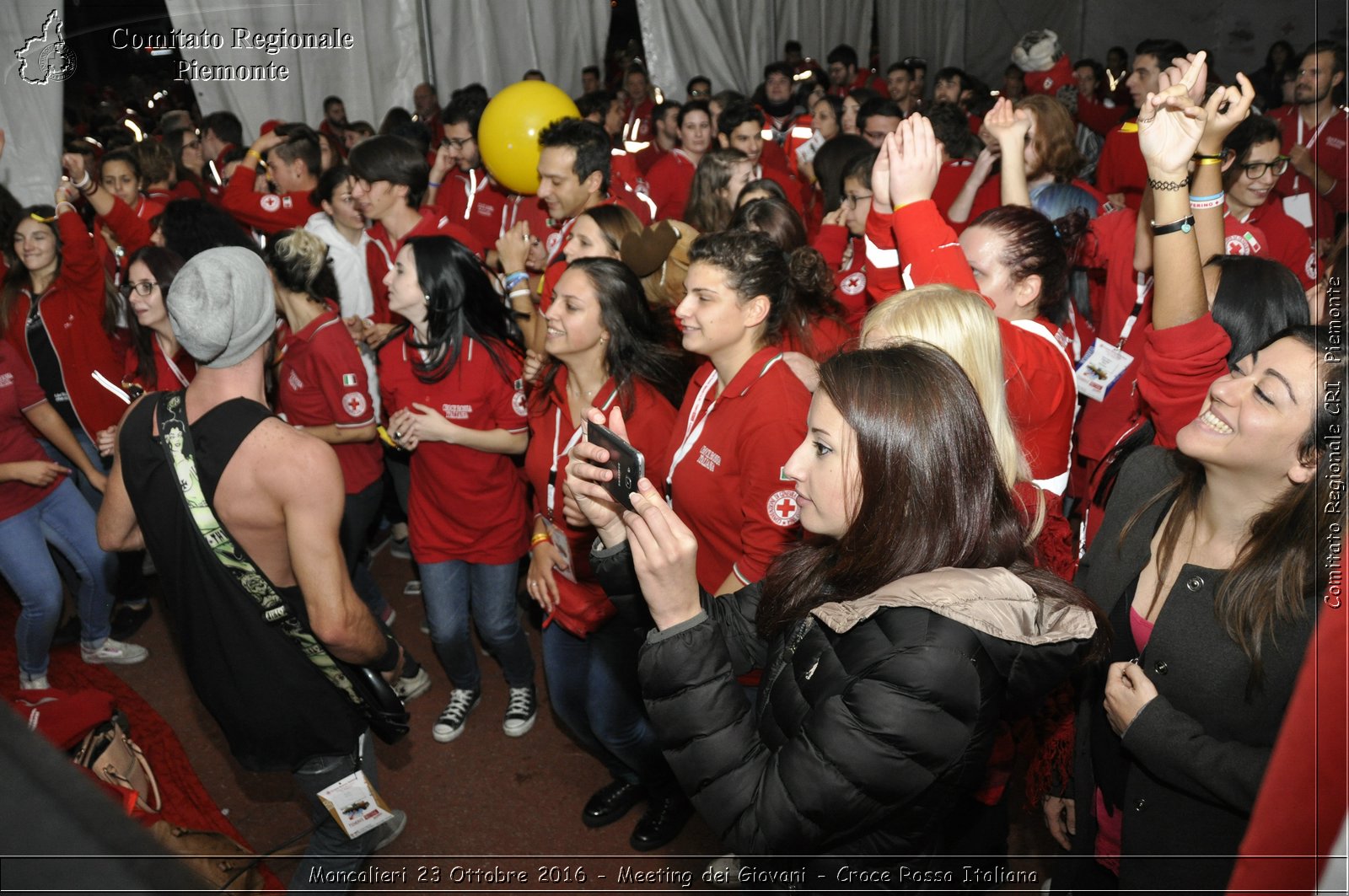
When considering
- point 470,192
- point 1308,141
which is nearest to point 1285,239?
point 1308,141

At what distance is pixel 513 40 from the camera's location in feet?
35.3

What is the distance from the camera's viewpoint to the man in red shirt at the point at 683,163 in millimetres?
6961

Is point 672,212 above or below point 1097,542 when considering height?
above

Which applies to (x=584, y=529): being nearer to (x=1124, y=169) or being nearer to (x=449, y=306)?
(x=449, y=306)

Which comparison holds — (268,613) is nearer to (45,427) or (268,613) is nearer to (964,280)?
(964,280)

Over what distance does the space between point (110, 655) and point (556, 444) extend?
108 inches

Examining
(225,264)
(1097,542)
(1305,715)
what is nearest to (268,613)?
(225,264)

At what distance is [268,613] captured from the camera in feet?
7.16

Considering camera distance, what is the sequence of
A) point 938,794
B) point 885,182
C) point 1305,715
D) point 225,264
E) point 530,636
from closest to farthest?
point 1305,715 < point 938,794 < point 225,264 < point 885,182 < point 530,636

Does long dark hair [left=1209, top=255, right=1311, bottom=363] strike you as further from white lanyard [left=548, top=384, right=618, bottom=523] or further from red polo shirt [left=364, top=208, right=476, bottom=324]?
red polo shirt [left=364, top=208, right=476, bottom=324]

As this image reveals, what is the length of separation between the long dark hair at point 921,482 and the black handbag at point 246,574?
54.6 inches

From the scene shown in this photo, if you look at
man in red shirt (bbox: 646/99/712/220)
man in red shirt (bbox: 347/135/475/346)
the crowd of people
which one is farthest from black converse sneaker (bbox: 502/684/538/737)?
man in red shirt (bbox: 646/99/712/220)

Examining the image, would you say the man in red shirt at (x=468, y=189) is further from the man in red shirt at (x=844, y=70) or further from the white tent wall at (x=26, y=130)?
the man in red shirt at (x=844, y=70)

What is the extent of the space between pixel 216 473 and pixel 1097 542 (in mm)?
2022
